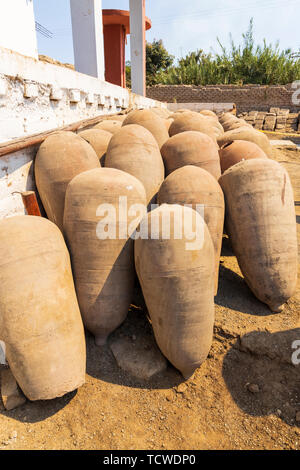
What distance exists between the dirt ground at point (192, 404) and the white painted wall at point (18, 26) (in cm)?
318

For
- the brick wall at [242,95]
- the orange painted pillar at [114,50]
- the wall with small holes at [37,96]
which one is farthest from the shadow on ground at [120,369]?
the brick wall at [242,95]

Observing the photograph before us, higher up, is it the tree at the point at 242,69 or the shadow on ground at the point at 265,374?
the tree at the point at 242,69

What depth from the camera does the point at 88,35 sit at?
6.33 m

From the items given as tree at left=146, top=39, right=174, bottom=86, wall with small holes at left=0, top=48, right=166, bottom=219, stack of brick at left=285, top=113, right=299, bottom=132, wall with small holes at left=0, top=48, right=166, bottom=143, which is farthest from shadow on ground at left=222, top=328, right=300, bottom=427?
tree at left=146, top=39, right=174, bottom=86

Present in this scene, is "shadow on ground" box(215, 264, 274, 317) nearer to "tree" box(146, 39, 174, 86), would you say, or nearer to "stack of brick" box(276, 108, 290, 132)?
"stack of brick" box(276, 108, 290, 132)

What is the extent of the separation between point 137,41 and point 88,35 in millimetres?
5380

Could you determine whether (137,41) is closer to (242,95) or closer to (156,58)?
(242,95)

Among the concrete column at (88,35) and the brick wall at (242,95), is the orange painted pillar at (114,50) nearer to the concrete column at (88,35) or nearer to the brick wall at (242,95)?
the brick wall at (242,95)

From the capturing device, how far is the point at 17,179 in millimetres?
3062

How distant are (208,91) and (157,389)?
18.9 m

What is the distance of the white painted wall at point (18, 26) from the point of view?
325 cm

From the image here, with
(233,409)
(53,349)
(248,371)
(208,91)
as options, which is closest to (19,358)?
(53,349)

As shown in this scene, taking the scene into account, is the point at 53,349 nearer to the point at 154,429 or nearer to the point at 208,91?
the point at 154,429

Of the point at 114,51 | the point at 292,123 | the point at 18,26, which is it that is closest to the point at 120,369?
the point at 18,26
